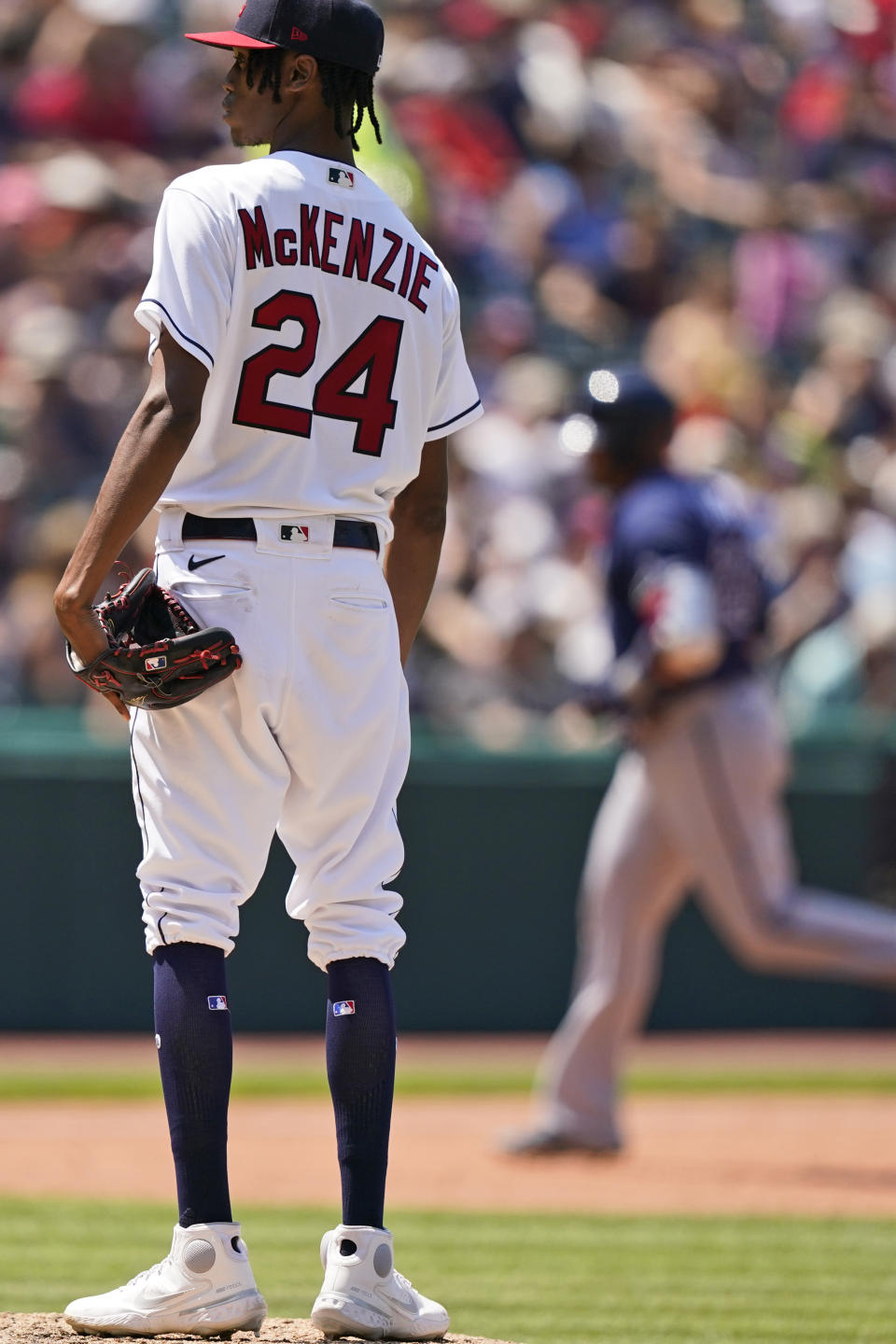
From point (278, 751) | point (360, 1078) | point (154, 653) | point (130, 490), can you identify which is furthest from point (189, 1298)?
point (130, 490)

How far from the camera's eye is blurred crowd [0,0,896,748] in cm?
994

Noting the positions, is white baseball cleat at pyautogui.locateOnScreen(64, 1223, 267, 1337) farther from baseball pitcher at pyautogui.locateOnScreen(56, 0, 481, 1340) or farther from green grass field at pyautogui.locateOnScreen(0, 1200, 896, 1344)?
green grass field at pyautogui.locateOnScreen(0, 1200, 896, 1344)

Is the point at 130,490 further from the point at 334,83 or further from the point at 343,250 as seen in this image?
the point at 334,83

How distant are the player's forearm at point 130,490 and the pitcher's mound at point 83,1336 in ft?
3.57

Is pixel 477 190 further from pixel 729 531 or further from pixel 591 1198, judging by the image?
pixel 591 1198

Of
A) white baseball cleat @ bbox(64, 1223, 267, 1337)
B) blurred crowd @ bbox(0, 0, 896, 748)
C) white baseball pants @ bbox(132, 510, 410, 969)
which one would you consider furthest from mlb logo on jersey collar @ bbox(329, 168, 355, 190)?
blurred crowd @ bbox(0, 0, 896, 748)

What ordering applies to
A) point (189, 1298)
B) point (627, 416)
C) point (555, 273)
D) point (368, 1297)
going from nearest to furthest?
1. point (189, 1298)
2. point (368, 1297)
3. point (627, 416)
4. point (555, 273)

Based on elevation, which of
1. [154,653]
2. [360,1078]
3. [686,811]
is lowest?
[686,811]

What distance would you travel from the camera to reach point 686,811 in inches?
254

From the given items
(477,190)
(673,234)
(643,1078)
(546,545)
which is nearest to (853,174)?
(673,234)

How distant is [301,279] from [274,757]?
758 millimetres

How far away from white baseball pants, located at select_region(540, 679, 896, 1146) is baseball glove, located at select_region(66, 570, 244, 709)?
3285 millimetres

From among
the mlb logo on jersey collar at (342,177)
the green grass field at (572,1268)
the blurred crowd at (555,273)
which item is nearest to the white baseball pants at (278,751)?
the mlb logo on jersey collar at (342,177)

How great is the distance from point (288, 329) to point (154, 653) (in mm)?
568
